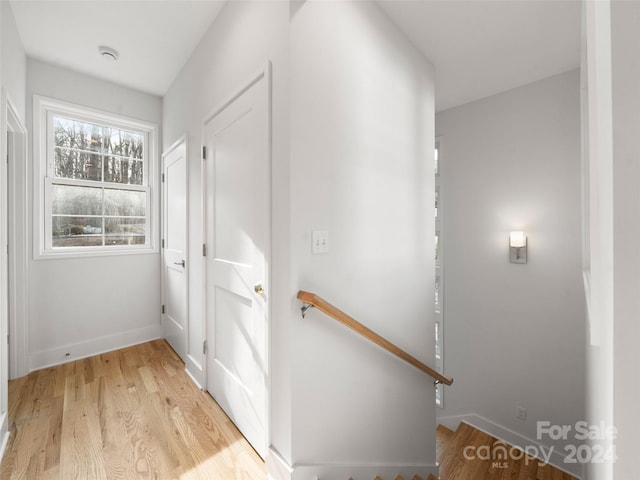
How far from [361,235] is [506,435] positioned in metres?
2.77

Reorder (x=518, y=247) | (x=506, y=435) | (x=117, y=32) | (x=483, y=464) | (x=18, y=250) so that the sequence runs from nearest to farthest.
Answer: (x=117, y=32) < (x=18, y=250) < (x=483, y=464) < (x=518, y=247) < (x=506, y=435)

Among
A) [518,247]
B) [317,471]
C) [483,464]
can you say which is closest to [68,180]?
[317,471]

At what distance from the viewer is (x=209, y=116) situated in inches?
85.8

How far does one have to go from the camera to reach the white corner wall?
1435 mm

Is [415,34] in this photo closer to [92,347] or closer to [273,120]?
[273,120]

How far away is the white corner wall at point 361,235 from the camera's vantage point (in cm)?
143

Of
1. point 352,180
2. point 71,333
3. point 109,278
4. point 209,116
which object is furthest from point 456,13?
point 71,333

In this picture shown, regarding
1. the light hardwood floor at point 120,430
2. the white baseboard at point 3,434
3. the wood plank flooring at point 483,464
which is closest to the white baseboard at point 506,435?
the wood plank flooring at point 483,464

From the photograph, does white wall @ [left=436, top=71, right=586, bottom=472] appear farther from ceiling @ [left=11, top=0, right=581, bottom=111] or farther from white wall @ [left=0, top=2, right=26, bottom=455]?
white wall @ [left=0, top=2, right=26, bottom=455]

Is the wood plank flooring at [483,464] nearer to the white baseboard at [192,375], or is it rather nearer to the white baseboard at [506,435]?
the white baseboard at [506,435]

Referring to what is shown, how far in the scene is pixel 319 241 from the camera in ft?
4.87

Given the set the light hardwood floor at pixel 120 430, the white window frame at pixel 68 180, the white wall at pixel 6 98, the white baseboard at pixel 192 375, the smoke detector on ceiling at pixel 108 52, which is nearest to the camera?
the light hardwood floor at pixel 120 430

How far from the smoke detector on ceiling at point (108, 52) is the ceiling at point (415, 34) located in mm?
52

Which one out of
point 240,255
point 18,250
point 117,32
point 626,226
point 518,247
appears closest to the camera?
point 626,226
